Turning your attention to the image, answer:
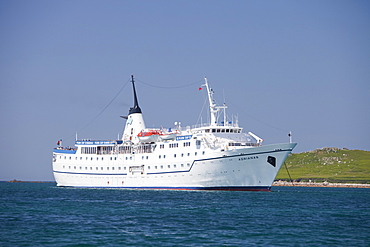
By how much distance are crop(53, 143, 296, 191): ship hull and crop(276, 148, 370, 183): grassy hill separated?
5789cm

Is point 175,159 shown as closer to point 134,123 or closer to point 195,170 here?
point 195,170

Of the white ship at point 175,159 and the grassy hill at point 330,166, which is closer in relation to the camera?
the white ship at point 175,159

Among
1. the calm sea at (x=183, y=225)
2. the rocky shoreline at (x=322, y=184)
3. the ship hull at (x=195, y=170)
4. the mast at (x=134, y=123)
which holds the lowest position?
the calm sea at (x=183, y=225)

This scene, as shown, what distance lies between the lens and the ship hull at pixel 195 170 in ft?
190

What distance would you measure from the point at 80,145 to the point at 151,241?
5398 centimetres

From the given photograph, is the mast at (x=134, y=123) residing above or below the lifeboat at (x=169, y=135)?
above

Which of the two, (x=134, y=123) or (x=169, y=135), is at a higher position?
(x=134, y=123)

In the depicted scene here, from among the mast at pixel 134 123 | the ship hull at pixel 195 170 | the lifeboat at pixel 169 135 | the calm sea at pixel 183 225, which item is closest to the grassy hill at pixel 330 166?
the mast at pixel 134 123

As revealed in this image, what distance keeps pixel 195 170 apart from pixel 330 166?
87.2 meters

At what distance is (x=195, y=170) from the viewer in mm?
60969

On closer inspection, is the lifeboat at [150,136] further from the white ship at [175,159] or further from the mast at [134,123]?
the mast at [134,123]

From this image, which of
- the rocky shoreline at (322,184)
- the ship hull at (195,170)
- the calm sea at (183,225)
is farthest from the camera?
the rocky shoreline at (322,184)

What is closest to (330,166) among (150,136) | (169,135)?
(150,136)

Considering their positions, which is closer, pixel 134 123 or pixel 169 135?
pixel 169 135
